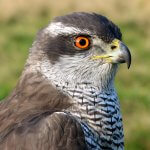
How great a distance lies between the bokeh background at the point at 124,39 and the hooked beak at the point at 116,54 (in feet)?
11.5

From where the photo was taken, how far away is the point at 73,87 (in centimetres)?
597

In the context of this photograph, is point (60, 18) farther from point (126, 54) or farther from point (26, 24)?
point (26, 24)

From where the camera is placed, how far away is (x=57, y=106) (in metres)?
5.87

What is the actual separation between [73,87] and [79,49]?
34 cm

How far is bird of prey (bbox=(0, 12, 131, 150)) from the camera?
221 inches

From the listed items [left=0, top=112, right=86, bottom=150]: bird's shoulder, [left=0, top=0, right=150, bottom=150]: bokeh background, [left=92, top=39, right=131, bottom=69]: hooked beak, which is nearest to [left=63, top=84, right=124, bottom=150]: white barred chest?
[left=0, top=112, right=86, bottom=150]: bird's shoulder

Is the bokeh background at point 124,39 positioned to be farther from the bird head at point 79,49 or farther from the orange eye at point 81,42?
the orange eye at point 81,42

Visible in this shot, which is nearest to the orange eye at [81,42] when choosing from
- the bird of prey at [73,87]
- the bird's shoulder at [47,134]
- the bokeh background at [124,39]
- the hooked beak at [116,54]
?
the bird of prey at [73,87]

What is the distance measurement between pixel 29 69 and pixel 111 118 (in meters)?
0.80

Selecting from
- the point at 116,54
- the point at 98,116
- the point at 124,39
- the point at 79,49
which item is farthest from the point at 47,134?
the point at 124,39

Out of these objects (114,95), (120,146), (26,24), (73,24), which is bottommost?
(120,146)

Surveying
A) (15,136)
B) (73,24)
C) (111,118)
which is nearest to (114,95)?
(111,118)

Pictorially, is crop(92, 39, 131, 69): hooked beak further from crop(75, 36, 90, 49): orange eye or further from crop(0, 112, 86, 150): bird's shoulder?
crop(0, 112, 86, 150): bird's shoulder

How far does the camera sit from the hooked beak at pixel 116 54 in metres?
6.11
